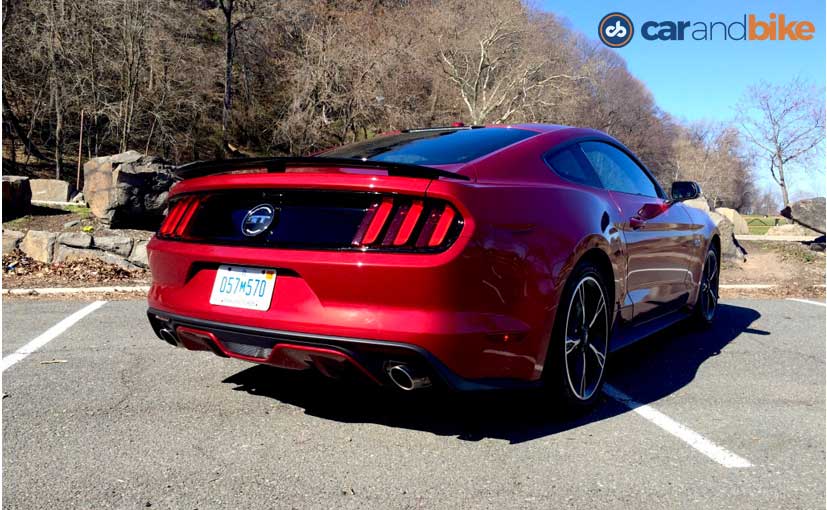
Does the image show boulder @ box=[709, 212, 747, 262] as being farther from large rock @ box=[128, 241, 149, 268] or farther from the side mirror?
large rock @ box=[128, 241, 149, 268]

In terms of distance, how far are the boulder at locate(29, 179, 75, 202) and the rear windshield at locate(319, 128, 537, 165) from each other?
46.1 feet

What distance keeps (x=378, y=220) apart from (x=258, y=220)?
61 cm

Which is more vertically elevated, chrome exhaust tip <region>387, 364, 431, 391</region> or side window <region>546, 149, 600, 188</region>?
side window <region>546, 149, 600, 188</region>

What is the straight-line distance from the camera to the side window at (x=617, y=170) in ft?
12.6

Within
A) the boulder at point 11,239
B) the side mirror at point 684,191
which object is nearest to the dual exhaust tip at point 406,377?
the side mirror at point 684,191

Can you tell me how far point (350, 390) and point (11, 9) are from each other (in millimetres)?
22552

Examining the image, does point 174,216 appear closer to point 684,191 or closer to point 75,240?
point 684,191

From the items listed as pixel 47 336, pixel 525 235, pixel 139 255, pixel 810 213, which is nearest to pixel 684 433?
pixel 525 235

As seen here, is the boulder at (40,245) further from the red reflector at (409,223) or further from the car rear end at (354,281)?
the red reflector at (409,223)

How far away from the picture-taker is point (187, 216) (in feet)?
10.5

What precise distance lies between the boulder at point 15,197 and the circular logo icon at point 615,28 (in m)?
18.9

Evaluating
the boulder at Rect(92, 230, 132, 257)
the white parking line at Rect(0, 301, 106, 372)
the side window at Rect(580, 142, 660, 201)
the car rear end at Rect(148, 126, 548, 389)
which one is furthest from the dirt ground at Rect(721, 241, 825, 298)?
the boulder at Rect(92, 230, 132, 257)

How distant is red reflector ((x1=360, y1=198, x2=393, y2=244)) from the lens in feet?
8.50

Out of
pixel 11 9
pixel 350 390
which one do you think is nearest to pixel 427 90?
pixel 11 9
